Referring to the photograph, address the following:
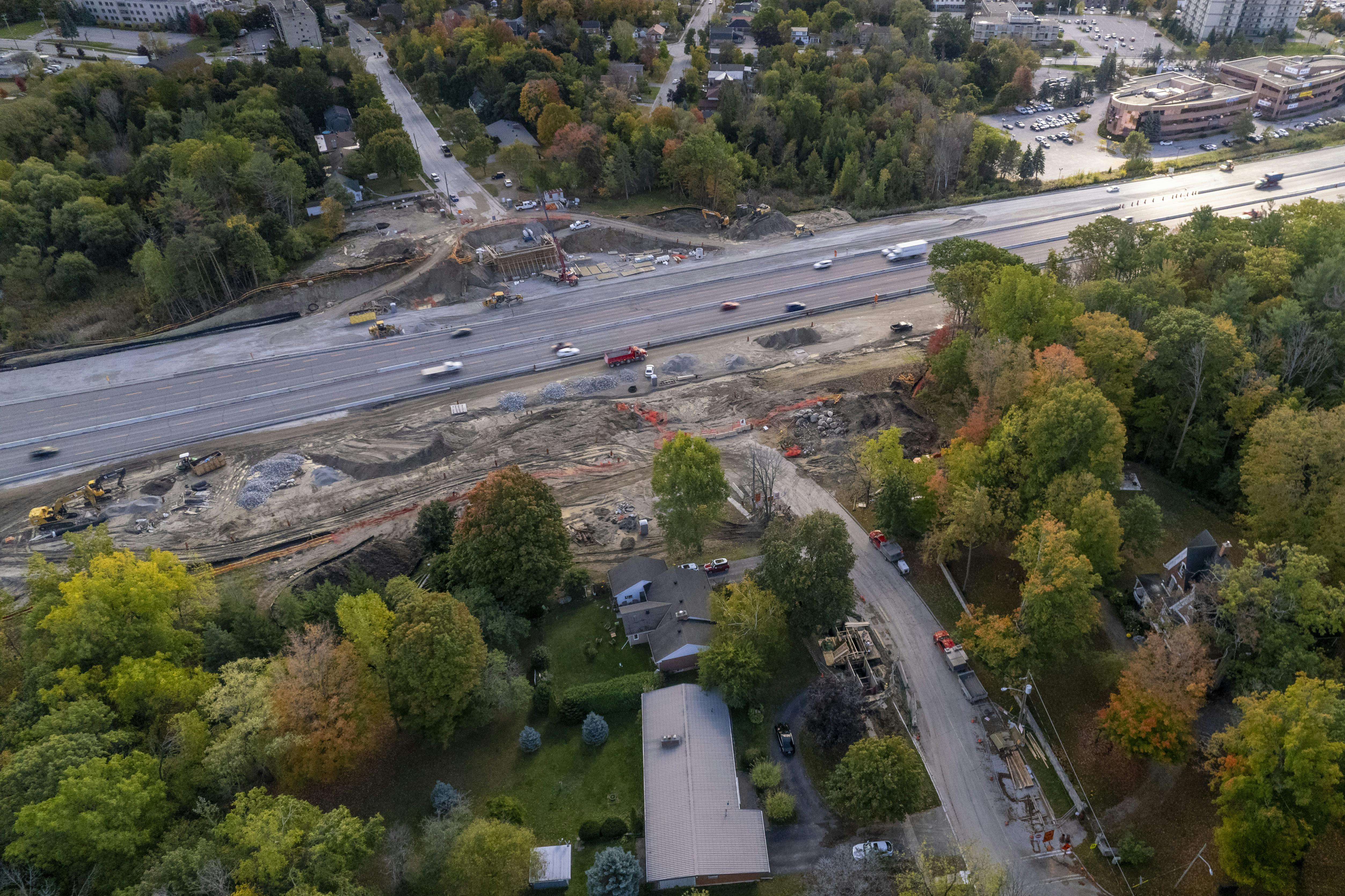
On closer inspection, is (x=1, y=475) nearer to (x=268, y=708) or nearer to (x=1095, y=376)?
(x=268, y=708)

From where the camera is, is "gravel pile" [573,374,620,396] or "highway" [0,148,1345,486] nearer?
"highway" [0,148,1345,486]

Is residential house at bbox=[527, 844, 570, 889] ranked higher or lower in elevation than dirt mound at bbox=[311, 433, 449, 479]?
lower

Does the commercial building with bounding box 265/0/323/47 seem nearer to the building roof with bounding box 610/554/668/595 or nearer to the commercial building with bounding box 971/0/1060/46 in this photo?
the commercial building with bounding box 971/0/1060/46

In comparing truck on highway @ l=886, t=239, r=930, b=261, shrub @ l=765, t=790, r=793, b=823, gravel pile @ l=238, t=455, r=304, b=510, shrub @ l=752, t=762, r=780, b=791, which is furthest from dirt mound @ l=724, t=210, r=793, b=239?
shrub @ l=765, t=790, r=793, b=823

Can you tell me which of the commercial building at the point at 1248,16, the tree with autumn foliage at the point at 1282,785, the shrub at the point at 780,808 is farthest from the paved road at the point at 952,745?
the commercial building at the point at 1248,16

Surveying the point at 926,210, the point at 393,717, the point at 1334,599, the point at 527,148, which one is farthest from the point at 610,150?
the point at 1334,599
